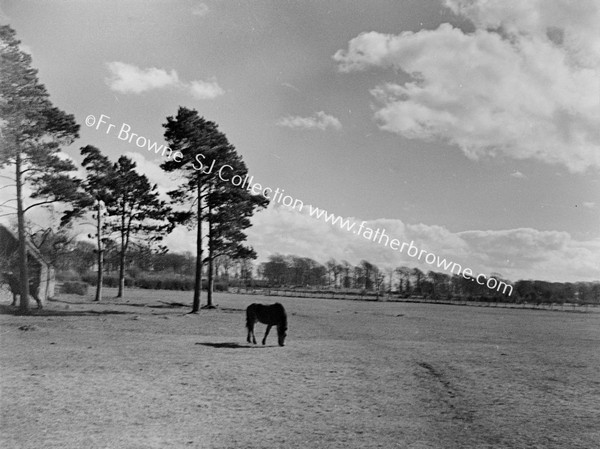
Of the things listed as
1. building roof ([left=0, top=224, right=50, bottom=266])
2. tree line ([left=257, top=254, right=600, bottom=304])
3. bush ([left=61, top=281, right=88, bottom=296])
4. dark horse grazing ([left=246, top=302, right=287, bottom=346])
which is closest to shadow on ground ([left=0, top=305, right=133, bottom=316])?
building roof ([left=0, top=224, right=50, bottom=266])

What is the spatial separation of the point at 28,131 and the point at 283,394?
62.7 feet

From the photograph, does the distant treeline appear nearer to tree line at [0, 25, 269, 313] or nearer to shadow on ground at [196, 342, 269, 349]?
tree line at [0, 25, 269, 313]

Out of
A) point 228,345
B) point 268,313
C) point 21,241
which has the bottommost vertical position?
point 228,345

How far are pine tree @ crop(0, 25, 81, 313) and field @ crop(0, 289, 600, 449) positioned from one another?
25.5 ft

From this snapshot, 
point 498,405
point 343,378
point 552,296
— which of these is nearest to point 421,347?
point 343,378

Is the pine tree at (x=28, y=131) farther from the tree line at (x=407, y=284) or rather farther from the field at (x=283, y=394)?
the tree line at (x=407, y=284)

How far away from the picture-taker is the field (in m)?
8.04

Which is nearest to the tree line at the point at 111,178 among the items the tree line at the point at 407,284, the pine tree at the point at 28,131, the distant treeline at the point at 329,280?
the pine tree at the point at 28,131

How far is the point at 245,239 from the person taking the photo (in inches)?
1451

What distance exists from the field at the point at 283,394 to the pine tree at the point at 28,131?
7.77 metres

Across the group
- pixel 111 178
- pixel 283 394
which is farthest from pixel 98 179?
pixel 283 394

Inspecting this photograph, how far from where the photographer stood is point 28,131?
23062mm

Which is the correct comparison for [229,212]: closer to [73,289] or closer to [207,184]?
[207,184]

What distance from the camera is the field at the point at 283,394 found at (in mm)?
8039
